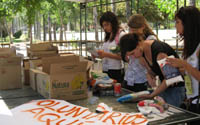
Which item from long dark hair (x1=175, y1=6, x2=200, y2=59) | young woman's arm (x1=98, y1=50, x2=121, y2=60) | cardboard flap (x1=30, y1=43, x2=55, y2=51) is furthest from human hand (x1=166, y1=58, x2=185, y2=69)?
cardboard flap (x1=30, y1=43, x2=55, y2=51)

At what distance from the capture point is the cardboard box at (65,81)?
84.1 inches

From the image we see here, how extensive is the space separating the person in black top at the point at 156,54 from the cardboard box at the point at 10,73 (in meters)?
1.16

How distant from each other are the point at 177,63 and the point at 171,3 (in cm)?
670

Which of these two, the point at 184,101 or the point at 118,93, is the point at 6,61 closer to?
the point at 118,93

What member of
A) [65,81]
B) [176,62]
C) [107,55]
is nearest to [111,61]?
[107,55]

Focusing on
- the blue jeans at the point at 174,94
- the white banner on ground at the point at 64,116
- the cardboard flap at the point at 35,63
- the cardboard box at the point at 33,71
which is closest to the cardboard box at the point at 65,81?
the white banner on ground at the point at 64,116

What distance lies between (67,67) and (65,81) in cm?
11

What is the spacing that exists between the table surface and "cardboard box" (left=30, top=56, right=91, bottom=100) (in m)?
0.08

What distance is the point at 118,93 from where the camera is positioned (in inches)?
91.4

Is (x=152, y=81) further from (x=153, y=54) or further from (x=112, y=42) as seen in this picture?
(x=112, y=42)

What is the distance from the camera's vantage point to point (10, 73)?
2.72 metres

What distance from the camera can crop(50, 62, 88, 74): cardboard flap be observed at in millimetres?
2119

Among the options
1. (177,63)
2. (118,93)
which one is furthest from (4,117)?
(177,63)

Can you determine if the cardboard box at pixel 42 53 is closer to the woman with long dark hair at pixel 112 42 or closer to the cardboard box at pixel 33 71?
the cardboard box at pixel 33 71
